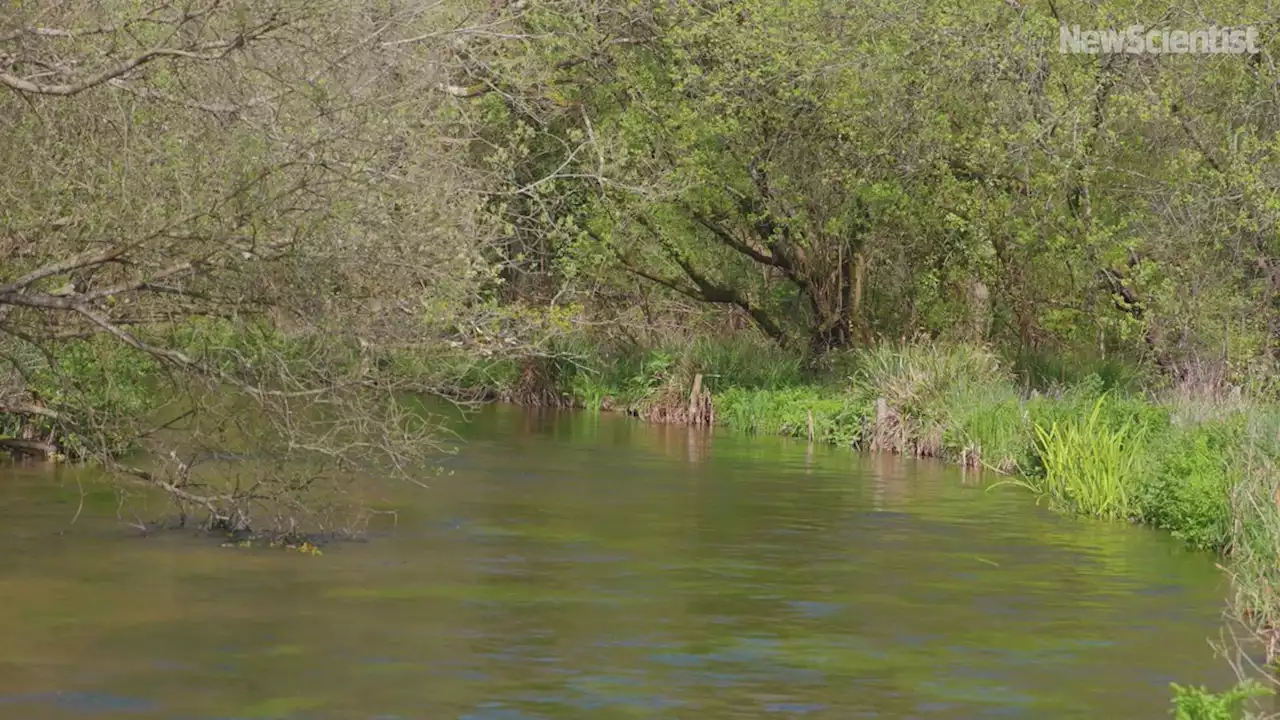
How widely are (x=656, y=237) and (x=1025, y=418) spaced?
43.5ft

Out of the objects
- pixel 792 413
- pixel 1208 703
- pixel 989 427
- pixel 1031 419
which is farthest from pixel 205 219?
pixel 792 413

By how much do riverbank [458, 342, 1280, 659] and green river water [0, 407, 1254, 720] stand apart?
2.02ft

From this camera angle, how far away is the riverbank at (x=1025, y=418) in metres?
17.5

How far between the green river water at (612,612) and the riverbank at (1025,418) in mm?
615

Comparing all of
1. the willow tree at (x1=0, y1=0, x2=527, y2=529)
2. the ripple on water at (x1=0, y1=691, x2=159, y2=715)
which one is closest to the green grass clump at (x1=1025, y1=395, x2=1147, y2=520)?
the willow tree at (x1=0, y1=0, x2=527, y2=529)

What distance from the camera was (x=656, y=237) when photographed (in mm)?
38031

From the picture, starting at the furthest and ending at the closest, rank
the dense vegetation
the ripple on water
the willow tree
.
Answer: the dense vegetation
the willow tree
the ripple on water

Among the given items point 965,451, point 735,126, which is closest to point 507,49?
point 735,126

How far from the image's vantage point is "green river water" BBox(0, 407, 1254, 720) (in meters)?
12.2

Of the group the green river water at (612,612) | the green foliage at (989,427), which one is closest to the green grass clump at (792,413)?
the green foliage at (989,427)

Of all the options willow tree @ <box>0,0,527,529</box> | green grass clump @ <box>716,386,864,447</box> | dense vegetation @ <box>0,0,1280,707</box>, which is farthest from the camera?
green grass clump @ <box>716,386,864,447</box>

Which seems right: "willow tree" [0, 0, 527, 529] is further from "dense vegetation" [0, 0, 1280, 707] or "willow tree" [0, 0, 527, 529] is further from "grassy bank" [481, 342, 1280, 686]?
"grassy bank" [481, 342, 1280, 686]

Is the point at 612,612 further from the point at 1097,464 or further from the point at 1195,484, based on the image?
the point at 1097,464

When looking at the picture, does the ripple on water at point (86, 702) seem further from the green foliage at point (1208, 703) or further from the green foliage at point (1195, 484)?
the green foliage at point (1195, 484)
